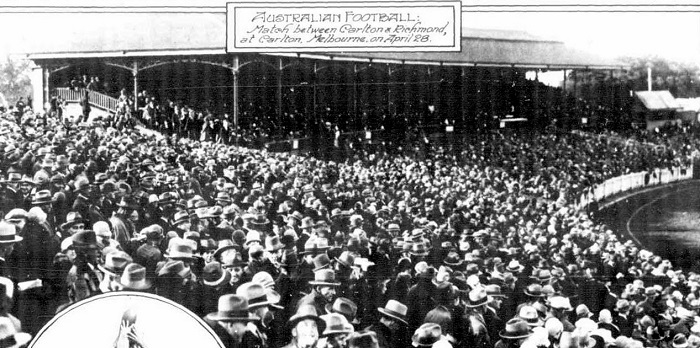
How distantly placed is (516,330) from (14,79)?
3.90 m

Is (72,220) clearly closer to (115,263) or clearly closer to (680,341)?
(115,263)

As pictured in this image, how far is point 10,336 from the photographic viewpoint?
4355mm

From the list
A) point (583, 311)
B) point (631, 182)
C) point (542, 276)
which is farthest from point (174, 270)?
point (631, 182)

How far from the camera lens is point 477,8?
496 centimetres

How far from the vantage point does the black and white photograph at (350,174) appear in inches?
178

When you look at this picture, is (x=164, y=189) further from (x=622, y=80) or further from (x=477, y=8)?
(x=622, y=80)

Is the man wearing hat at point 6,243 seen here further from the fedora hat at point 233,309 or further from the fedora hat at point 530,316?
the fedora hat at point 530,316

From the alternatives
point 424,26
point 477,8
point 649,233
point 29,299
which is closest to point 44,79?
point 29,299

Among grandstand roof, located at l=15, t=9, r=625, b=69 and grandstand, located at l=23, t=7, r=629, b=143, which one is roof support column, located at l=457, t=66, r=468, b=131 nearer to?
grandstand, located at l=23, t=7, r=629, b=143

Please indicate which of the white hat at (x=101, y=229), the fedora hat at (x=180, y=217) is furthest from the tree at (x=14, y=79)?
the fedora hat at (x=180, y=217)

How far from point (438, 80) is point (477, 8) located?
0.83 m

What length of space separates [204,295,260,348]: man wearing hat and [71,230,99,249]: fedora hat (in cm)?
85

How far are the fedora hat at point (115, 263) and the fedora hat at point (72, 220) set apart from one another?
37 cm

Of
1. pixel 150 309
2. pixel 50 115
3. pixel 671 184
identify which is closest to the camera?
pixel 150 309
